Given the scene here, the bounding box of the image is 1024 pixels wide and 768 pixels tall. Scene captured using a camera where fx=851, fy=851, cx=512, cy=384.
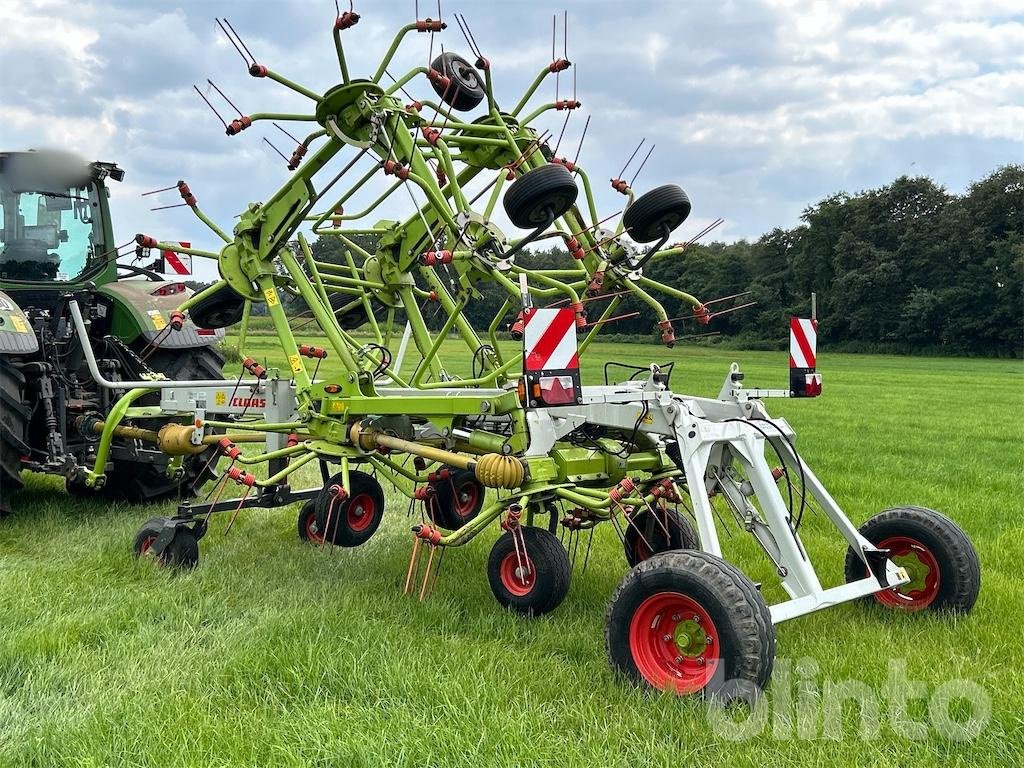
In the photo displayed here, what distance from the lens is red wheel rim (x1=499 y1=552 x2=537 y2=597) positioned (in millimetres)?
4047

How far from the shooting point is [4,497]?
606 centimetres

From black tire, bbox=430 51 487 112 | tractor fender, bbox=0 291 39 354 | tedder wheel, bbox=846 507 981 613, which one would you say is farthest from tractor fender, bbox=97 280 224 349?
tedder wheel, bbox=846 507 981 613

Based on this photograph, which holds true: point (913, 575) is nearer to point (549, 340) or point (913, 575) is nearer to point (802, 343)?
point (802, 343)

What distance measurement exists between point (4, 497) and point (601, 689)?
487 centimetres

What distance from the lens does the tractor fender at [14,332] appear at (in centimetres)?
570

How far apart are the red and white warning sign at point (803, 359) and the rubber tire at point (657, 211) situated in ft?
2.78

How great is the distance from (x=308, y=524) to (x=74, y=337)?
2.39 m

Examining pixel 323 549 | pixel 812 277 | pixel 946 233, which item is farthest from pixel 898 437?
pixel 812 277

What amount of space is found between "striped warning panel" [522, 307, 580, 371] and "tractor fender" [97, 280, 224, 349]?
12.4ft

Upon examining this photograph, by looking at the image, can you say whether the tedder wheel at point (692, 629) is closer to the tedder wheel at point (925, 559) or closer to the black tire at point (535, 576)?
the black tire at point (535, 576)

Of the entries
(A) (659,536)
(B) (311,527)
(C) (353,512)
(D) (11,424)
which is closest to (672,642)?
(A) (659,536)

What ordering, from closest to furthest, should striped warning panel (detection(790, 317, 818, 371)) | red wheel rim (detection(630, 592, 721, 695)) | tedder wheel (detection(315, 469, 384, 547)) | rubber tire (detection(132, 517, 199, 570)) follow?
1. red wheel rim (detection(630, 592, 721, 695))
2. striped warning panel (detection(790, 317, 818, 371))
3. rubber tire (detection(132, 517, 199, 570))
4. tedder wheel (detection(315, 469, 384, 547))

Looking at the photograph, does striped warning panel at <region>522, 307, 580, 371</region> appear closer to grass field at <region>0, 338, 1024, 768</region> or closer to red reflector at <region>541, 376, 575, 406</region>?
red reflector at <region>541, 376, 575, 406</region>

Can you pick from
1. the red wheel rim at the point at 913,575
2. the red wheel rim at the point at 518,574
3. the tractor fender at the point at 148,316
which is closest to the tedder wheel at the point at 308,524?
the tractor fender at the point at 148,316
